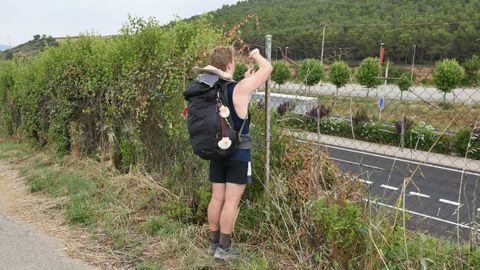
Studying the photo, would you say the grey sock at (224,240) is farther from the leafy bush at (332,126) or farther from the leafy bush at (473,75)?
the leafy bush at (473,75)

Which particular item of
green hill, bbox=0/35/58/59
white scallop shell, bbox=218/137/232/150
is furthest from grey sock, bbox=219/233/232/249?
green hill, bbox=0/35/58/59

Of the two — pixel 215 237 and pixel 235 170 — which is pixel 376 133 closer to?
pixel 215 237

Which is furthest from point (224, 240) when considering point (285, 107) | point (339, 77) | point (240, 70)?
point (339, 77)

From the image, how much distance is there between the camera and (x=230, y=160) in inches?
145

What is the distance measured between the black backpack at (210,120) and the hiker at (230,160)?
1.7 inches

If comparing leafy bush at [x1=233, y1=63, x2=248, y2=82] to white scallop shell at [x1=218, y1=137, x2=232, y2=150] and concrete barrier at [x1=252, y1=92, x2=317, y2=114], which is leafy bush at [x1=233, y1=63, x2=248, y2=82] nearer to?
concrete barrier at [x1=252, y1=92, x2=317, y2=114]

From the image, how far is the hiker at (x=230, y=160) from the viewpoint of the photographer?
11.8 feet

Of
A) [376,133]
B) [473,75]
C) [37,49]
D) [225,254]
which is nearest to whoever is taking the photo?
[225,254]

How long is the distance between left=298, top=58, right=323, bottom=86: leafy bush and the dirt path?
2570mm

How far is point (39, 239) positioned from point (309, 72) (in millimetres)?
3318

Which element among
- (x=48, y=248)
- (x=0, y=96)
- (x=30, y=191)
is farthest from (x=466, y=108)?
(x=0, y=96)

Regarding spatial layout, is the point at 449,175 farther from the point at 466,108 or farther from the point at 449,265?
the point at 449,265

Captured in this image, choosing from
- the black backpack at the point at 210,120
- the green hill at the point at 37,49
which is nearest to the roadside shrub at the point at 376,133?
the green hill at the point at 37,49

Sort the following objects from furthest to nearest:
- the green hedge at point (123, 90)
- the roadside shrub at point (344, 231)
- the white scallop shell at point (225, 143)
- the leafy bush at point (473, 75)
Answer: the green hedge at point (123, 90) < the leafy bush at point (473, 75) < the white scallop shell at point (225, 143) < the roadside shrub at point (344, 231)
